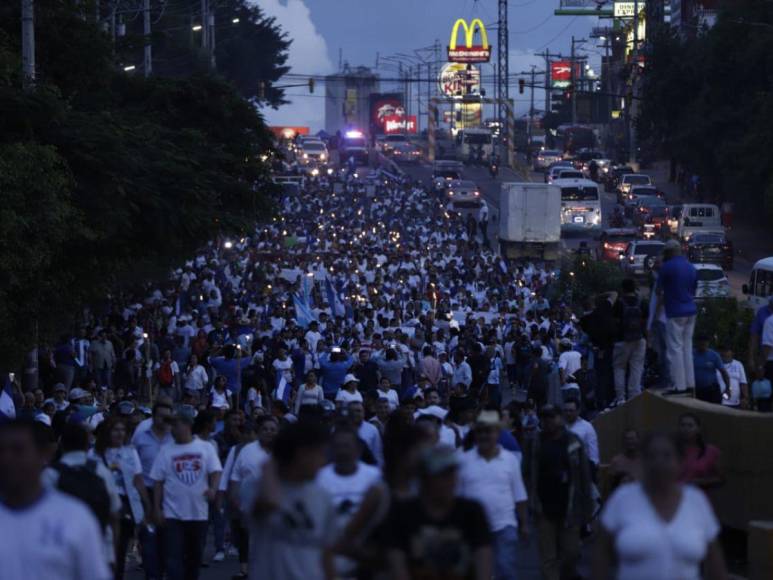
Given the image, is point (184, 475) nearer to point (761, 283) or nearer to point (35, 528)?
point (35, 528)

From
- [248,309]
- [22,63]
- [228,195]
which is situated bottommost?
[248,309]

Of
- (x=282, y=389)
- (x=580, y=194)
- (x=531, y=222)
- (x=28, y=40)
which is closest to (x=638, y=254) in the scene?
(x=531, y=222)

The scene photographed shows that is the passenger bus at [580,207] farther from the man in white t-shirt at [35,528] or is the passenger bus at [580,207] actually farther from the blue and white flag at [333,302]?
the man in white t-shirt at [35,528]

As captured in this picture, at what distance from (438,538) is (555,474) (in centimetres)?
502

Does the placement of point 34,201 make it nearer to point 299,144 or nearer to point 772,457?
point 772,457

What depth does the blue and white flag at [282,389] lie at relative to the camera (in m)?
22.9

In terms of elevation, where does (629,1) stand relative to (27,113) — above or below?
above

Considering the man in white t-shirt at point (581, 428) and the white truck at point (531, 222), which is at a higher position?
the man in white t-shirt at point (581, 428)

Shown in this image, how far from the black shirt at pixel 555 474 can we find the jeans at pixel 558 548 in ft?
0.43

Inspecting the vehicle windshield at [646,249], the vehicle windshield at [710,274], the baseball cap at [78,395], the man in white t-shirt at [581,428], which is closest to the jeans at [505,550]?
the man in white t-shirt at [581,428]

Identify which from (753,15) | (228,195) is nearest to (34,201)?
(228,195)

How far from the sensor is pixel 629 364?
17812 millimetres

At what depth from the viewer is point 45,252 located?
82.9 feet

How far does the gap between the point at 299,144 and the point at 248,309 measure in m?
85.6
